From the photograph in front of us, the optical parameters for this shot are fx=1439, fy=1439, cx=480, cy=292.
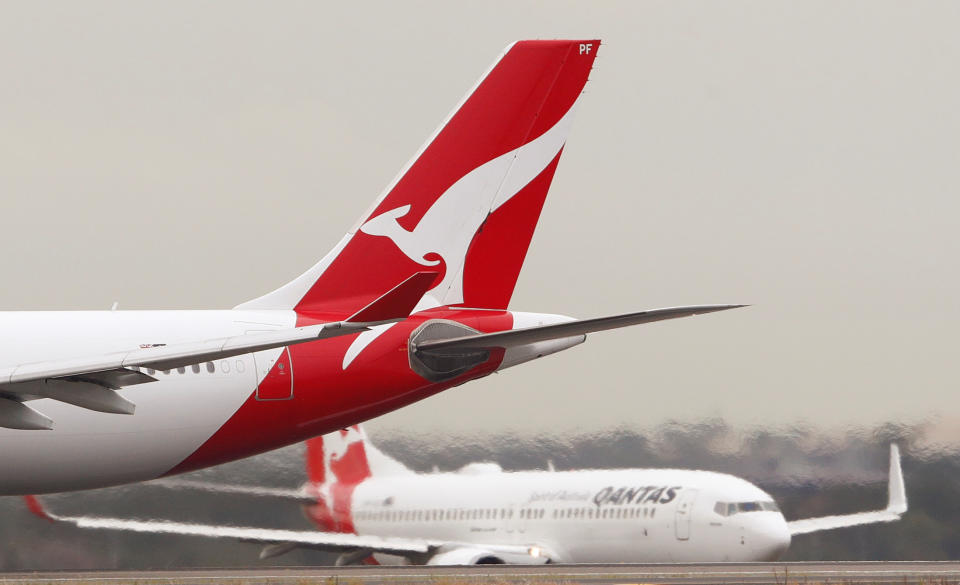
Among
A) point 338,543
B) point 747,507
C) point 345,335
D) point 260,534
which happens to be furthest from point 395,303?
point 338,543

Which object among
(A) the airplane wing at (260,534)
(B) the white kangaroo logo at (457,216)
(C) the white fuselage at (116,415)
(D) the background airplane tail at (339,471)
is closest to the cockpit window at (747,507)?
(D) the background airplane tail at (339,471)

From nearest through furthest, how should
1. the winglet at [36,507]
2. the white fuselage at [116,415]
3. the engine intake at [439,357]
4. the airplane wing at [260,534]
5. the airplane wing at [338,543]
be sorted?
the white fuselage at [116,415] → the engine intake at [439,357] → the winglet at [36,507] → the airplane wing at [260,534] → the airplane wing at [338,543]

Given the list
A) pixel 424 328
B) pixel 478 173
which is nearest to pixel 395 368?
pixel 424 328

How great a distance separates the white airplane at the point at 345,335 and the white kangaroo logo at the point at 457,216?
21 mm

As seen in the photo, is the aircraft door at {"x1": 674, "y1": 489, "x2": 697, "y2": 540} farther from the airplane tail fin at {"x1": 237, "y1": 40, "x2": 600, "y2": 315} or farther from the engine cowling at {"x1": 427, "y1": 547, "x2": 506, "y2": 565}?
the airplane tail fin at {"x1": 237, "y1": 40, "x2": 600, "y2": 315}

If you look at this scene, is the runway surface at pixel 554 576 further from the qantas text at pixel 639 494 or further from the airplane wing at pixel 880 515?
the qantas text at pixel 639 494

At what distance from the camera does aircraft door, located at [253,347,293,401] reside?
18719mm

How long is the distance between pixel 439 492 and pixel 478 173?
15.2 m

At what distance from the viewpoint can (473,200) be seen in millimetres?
20938

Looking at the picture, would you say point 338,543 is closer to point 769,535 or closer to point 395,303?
point 769,535

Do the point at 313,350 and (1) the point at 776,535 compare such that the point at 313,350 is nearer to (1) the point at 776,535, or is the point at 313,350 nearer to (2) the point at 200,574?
(2) the point at 200,574

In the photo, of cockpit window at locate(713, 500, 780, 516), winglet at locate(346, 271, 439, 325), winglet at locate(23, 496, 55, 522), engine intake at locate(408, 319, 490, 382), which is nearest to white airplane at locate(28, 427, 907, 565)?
cockpit window at locate(713, 500, 780, 516)

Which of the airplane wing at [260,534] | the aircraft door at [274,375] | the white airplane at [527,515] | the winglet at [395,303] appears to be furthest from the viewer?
the white airplane at [527,515]

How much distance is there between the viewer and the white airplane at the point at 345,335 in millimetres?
16062
